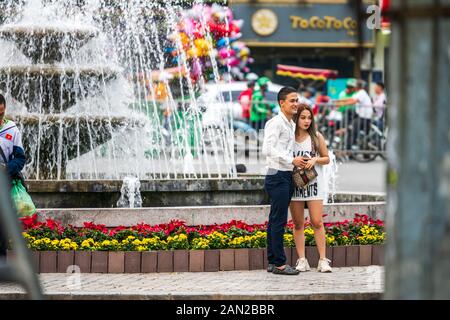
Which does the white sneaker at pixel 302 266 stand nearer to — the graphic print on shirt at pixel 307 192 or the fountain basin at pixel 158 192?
the graphic print on shirt at pixel 307 192

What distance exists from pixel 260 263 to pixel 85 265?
4.89 feet

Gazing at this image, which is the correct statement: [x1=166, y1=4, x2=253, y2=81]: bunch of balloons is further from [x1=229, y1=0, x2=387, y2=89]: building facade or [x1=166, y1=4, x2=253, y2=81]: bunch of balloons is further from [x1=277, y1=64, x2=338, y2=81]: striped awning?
[x1=229, y1=0, x2=387, y2=89]: building facade

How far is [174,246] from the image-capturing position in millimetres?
9758

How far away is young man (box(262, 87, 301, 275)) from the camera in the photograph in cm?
965

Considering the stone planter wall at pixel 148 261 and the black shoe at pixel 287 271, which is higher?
the stone planter wall at pixel 148 261

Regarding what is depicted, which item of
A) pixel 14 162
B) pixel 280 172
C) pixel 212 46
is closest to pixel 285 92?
pixel 280 172

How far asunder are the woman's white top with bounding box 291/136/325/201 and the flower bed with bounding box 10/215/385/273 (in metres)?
0.47

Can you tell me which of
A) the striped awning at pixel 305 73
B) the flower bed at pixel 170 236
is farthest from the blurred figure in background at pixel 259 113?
the striped awning at pixel 305 73

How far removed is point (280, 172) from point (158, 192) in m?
3.06

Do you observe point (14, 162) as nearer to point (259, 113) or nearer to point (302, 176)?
point (302, 176)

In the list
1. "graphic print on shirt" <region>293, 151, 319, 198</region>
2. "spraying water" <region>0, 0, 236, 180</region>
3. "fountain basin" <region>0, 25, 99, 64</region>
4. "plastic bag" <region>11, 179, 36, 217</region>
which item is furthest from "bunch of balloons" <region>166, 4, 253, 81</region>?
"plastic bag" <region>11, 179, 36, 217</region>

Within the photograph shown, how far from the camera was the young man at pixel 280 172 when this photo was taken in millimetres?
9648

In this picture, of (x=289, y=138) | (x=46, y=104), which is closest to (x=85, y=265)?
(x=289, y=138)

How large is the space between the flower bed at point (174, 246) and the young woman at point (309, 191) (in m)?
0.29
